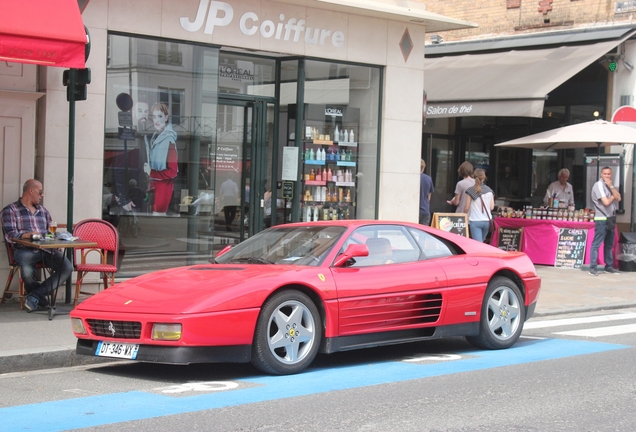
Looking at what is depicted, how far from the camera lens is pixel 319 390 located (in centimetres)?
663

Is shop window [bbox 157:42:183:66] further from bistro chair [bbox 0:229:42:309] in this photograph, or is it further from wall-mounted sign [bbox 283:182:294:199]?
bistro chair [bbox 0:229:42:309]

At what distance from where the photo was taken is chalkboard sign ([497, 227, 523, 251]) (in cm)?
1762

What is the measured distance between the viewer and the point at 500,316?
28.5 feet

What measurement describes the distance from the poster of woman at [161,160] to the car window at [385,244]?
4.99 m

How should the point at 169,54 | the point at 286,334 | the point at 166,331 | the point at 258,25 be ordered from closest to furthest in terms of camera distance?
the point at 166,331, the point at 286,334, the point at 169,54, the point at 258,25

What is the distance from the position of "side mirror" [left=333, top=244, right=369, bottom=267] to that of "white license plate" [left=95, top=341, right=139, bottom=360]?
1904mm

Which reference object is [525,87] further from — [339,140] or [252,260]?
[252,260]

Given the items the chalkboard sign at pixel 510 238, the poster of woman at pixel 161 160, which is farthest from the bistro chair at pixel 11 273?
the chalkboard sign at pixel 510 238

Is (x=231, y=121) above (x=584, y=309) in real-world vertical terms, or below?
above

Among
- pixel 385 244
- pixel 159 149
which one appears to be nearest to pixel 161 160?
pixel 159 149

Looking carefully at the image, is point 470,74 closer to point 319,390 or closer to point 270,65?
point 270,65

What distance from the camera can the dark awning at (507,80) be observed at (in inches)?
661

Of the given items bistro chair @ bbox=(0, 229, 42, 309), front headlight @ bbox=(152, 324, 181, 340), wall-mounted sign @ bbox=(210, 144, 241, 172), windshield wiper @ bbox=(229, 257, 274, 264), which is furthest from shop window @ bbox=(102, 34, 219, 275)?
front headlight @ bbox=(152, 324, 181, 340)

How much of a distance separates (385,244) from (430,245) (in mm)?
601
